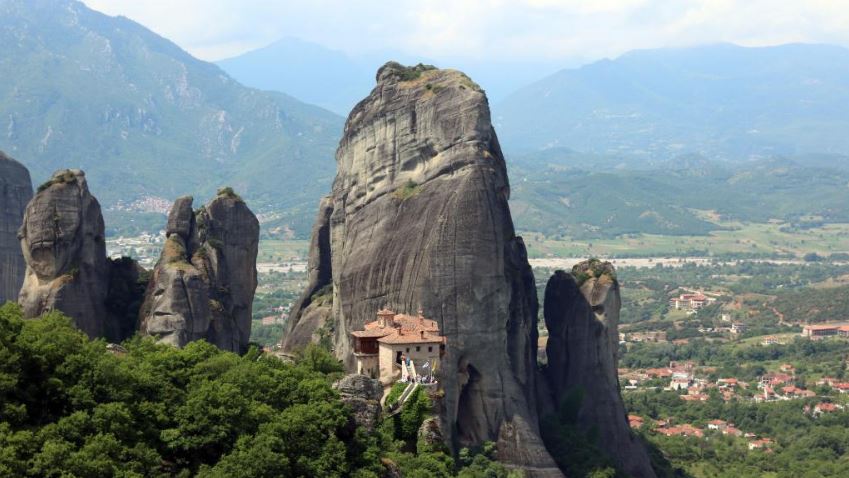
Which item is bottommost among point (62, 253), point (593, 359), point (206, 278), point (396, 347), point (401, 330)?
point (593, 359)

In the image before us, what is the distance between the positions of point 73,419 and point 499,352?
105 feet

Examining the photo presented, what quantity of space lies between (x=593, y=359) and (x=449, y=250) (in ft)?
42.3

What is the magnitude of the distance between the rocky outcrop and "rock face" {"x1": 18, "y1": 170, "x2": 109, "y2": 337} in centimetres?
2173

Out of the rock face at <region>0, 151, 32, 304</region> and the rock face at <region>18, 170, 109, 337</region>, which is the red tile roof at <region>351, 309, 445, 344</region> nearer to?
the rock face at <region>18, 170, 109, 337</region>

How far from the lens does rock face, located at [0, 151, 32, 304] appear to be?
7938 centimetres

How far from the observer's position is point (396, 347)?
192 feet

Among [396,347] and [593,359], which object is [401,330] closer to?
[396,347]

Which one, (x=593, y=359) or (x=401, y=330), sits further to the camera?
(x=593, y=359)

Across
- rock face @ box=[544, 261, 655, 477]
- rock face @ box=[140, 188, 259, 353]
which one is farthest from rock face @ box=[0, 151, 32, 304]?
rock face @ box=[544, 261, 655, 477]

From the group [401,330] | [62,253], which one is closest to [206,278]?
[62,253]

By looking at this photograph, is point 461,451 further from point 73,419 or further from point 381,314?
point 73,419

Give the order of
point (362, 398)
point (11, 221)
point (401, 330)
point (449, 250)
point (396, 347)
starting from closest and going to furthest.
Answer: point (362, 398) → point (396, 347) → point (401, 330) → point (449, 250) → point (11, 221)

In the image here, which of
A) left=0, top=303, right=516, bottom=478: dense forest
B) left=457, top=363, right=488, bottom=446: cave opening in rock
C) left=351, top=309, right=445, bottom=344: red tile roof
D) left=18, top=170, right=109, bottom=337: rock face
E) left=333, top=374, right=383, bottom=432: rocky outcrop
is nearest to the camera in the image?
left=0, top=303, right=516, bottom=478: dense forest

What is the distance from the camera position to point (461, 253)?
65.8 meters
